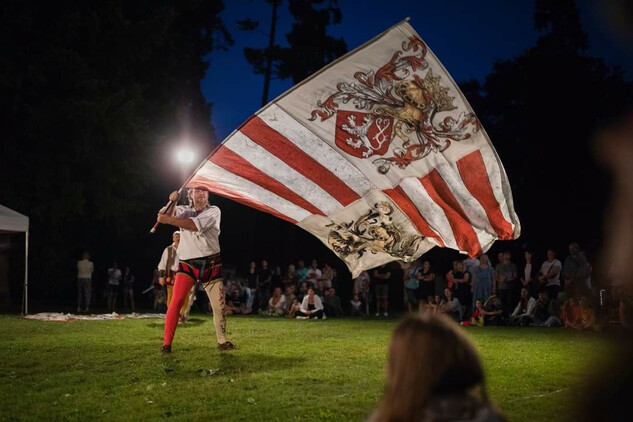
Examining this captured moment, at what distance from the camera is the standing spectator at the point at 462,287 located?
15555 mm

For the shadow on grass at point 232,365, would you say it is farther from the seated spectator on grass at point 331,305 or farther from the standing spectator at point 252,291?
the standing spectator at point 252,291

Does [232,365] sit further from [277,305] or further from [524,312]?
[277,305]

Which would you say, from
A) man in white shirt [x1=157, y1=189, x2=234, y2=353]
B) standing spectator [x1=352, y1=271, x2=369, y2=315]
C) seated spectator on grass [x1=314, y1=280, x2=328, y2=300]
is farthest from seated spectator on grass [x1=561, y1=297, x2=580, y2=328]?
man in white shirt [x1=157, y1=189, x2=234, y2=353]

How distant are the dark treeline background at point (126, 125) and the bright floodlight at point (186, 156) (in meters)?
14.7

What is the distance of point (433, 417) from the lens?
191 cm

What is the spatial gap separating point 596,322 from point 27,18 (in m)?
21.7

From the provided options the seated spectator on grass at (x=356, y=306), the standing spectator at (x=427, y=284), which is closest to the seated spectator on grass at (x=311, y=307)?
the seated spectator on grass at (x=356, y=306)

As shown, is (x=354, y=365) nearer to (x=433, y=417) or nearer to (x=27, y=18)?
(x=433, y=417)

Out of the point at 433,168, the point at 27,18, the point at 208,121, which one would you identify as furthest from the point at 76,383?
the point at 208,121

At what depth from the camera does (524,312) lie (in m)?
14.4

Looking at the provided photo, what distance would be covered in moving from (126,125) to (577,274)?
17518 millimetres

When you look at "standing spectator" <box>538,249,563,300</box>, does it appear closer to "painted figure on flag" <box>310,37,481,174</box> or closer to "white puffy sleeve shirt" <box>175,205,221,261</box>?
"white puffy sleeve shirt" <box>175,205,221,261</box>

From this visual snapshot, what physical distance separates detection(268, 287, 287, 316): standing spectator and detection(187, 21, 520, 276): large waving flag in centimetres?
1230

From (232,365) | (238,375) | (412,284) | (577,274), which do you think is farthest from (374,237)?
(412,284)
